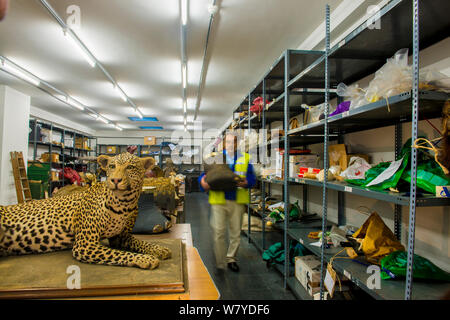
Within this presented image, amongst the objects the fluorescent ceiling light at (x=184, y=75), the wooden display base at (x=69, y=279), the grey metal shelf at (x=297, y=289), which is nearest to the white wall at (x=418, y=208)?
the grey metal shelf at (x=297, y=289)

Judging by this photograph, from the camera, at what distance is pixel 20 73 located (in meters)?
3.04

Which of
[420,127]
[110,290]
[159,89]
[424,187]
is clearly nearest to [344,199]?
[420,127]

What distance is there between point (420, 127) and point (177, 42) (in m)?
3.06

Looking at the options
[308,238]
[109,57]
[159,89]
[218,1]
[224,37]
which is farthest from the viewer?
[159,89]

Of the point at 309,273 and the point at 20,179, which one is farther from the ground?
the point at 20,179

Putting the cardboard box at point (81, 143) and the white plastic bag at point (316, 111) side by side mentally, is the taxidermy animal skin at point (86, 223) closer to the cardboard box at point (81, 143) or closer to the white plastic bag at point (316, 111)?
the cardboard box at point (81, 143)

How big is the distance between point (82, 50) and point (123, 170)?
3.24 meters

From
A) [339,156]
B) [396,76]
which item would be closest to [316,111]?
[339,156]

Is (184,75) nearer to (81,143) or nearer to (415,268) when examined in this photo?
(81,143)

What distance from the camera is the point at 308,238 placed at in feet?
6.70

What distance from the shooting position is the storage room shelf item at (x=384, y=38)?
1.15m
